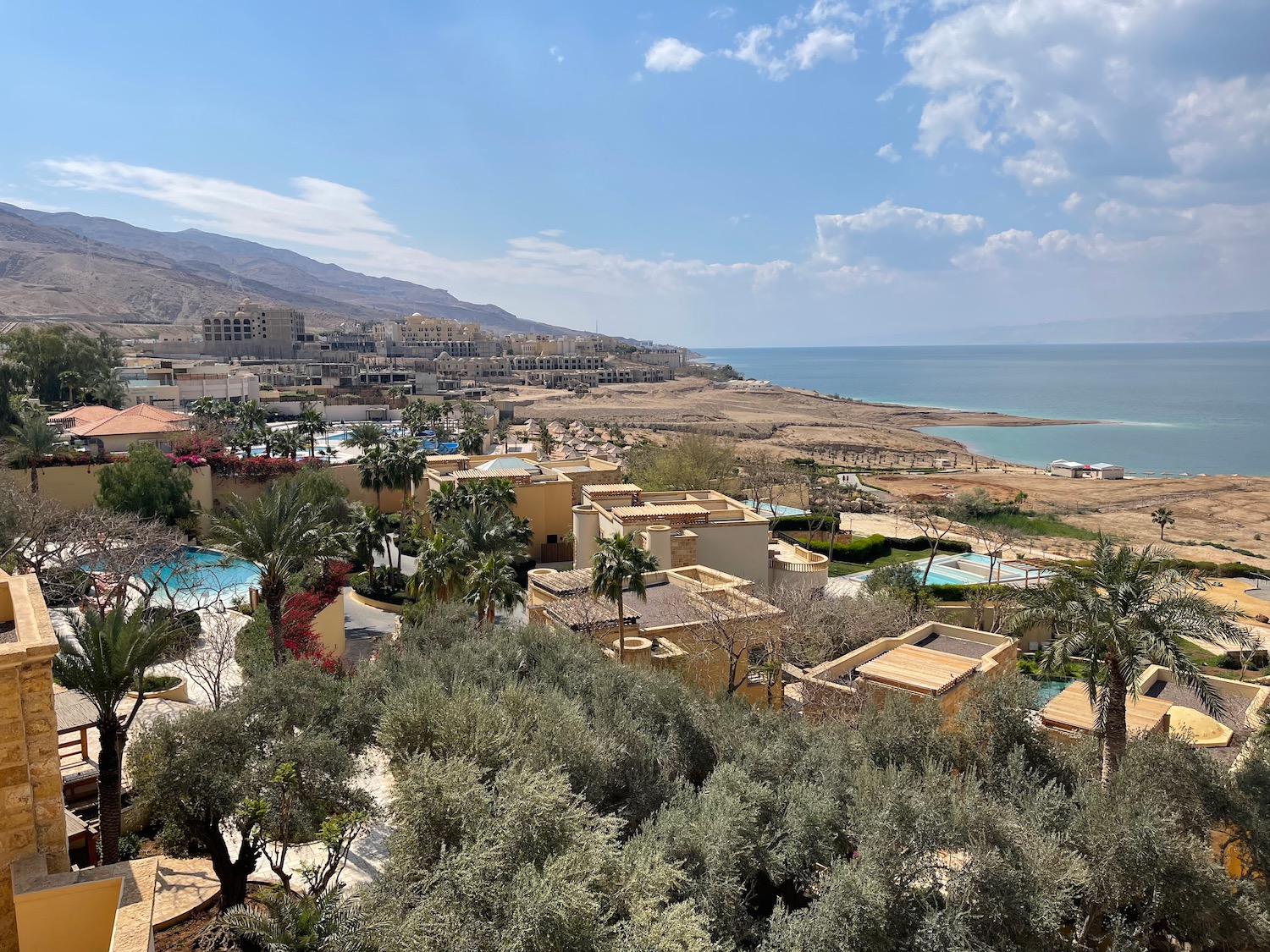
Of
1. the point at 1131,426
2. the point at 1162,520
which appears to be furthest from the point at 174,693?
the point at 1131,426

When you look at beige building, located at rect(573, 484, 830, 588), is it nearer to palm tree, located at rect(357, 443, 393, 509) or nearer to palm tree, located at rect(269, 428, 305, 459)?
palm tree, located at rect(357, 443, 393, 509)

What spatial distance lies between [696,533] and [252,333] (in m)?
130

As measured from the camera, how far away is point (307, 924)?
7.47 metres

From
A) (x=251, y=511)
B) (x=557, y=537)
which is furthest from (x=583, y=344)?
(x=251, y=511)

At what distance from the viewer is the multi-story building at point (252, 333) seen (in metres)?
130

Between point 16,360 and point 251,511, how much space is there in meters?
44.0

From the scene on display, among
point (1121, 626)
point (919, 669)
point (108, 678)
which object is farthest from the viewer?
point (919, 669)

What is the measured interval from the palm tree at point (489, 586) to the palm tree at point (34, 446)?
68.7 feet

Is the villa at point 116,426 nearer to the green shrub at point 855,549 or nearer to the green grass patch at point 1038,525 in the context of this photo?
the green shrub at point 855,549

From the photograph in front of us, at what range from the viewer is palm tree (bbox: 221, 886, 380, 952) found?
7.16m

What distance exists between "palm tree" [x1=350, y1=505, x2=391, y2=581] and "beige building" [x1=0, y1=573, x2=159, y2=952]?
2092cm

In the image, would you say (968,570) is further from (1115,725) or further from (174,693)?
(174,693)

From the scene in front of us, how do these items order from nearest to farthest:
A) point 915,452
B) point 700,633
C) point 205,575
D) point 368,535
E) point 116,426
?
point 700,633
point 205,575
point 368,535
point 116,426
point 915,452

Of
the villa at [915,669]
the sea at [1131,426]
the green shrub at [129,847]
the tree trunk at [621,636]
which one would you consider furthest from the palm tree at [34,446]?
the sea at [1131,426]
